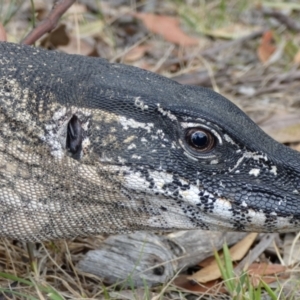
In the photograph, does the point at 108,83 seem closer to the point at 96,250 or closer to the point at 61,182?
the point at 61,182

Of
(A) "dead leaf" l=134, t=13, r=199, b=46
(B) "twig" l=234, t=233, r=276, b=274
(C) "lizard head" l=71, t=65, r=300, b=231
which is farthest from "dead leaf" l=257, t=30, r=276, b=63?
(C) "lizard head" l=71, t=65, r=300, b=231

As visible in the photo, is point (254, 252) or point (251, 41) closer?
point (254, 252)

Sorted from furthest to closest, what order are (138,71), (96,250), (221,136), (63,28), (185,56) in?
1. (185,56)
2. (63,28)
3. (96,250)
4. (138,71)
5. (221,136)

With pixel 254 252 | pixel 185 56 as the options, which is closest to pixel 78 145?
pixel 254 252

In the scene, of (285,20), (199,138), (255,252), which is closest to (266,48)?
(285,20)

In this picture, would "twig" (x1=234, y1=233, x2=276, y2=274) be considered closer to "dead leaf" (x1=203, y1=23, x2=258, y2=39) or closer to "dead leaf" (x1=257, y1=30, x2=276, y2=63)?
"dead leaf" (x1=257, y1=30, x2=276, y2=63)

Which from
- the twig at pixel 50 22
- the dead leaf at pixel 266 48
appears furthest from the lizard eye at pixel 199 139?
the dead leaf at pixel 266 48
